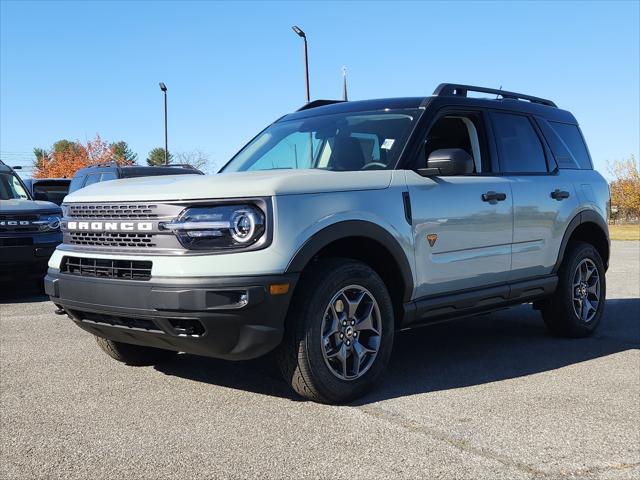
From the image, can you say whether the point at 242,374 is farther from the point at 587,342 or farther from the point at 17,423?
the point at 587,342

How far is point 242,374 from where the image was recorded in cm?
502

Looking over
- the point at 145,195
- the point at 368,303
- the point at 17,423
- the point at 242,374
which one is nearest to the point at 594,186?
the point at 368,303

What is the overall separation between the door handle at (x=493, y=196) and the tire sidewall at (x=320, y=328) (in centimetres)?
123

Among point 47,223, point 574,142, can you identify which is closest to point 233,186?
point 574,142

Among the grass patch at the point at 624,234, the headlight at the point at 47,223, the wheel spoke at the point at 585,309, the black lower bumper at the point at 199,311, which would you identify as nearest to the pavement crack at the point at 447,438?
the black lower bumper at the point at 199,311

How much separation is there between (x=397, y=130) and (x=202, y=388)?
7.31ft

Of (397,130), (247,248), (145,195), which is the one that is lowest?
(247,248)

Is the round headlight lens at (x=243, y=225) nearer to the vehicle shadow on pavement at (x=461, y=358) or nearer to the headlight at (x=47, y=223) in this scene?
the vehicle shadow on pavement at (x=461, y=358)

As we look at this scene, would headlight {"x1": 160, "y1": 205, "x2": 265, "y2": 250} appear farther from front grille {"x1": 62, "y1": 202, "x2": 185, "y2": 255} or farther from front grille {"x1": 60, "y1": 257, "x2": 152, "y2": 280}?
front grille {"x1": 60, "y1": 257, "x2": 152, "y2": 280}

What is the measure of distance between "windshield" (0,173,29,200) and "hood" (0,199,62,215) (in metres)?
0.47

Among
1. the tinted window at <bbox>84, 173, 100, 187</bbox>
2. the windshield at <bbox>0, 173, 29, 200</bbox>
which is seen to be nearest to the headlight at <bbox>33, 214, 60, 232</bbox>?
the windshield at <bbox>0, 173, 29, 200</bbox>

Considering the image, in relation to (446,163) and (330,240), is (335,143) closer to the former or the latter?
(446,163)

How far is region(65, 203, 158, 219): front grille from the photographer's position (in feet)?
13.4

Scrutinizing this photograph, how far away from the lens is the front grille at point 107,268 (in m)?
4.05
